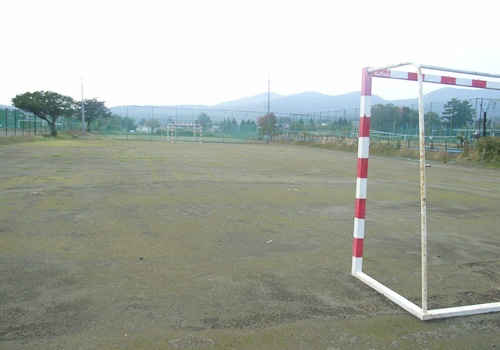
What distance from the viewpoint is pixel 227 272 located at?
4215 millimetres

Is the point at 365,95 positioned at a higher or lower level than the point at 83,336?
higher

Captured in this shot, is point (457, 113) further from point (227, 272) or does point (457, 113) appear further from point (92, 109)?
point (92, 109)

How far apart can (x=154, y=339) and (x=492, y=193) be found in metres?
11.1

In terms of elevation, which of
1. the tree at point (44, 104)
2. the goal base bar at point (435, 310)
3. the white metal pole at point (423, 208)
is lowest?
the goal base bar at point (435, 310)

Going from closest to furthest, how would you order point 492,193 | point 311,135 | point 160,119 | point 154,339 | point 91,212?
point 154,339
point 91,212
point 492,193
point 311,135
point 160,119

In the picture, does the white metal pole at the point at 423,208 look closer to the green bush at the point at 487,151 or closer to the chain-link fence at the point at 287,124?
the green bush at the point at 487,151

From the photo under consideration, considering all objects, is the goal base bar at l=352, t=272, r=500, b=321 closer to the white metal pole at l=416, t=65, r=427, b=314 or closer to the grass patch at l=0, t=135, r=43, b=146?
the white metal pole at l=416, t=65, r=427, b=314

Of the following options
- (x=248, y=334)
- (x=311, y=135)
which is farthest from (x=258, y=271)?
(x=311, y=135)

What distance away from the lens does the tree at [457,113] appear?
2680 centimetres

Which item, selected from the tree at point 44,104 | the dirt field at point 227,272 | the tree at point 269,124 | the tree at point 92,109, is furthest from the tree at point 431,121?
the tree at point 92,109

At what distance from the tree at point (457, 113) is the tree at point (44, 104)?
3680cm

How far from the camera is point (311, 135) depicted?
47.3m

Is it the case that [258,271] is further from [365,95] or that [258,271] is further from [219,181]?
[219,181]

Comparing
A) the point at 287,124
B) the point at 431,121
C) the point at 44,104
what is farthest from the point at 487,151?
the point at 44,104
